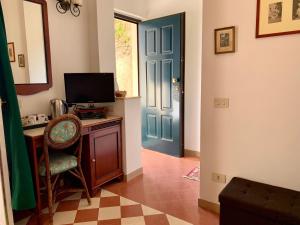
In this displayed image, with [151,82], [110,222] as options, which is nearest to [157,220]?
[110,222]

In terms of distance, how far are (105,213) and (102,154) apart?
620 millimetres

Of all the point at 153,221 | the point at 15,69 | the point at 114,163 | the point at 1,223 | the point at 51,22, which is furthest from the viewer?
the point at 114,163

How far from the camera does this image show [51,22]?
98.1 inches

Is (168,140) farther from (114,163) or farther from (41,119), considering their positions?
(41,119)

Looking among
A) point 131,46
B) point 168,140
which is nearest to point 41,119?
point 168,140

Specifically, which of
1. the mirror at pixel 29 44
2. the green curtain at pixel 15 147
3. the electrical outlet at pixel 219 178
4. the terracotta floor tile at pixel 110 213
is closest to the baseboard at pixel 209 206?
the electrical outlet at pixel 219 178

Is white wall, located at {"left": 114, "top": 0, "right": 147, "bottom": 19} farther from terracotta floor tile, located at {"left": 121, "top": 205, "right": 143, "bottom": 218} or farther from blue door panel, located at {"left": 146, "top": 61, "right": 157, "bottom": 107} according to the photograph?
terracotta floor tile, located at {"left": 121, "top": 205, "right": 143, "bottom": 218}

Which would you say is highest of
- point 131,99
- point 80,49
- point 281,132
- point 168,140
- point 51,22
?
point 51,22

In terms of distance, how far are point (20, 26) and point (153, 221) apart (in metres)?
2.22

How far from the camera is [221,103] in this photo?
78.7 inches

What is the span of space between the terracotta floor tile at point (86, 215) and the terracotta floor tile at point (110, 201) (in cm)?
13

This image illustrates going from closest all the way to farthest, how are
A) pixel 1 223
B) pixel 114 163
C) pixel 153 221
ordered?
pixel 1 223
pixel 153 221
pixel 114 163

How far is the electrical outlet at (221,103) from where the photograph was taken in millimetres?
1974

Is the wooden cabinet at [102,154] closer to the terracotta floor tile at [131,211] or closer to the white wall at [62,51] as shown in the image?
the terracotta floor tile at [131,211]
